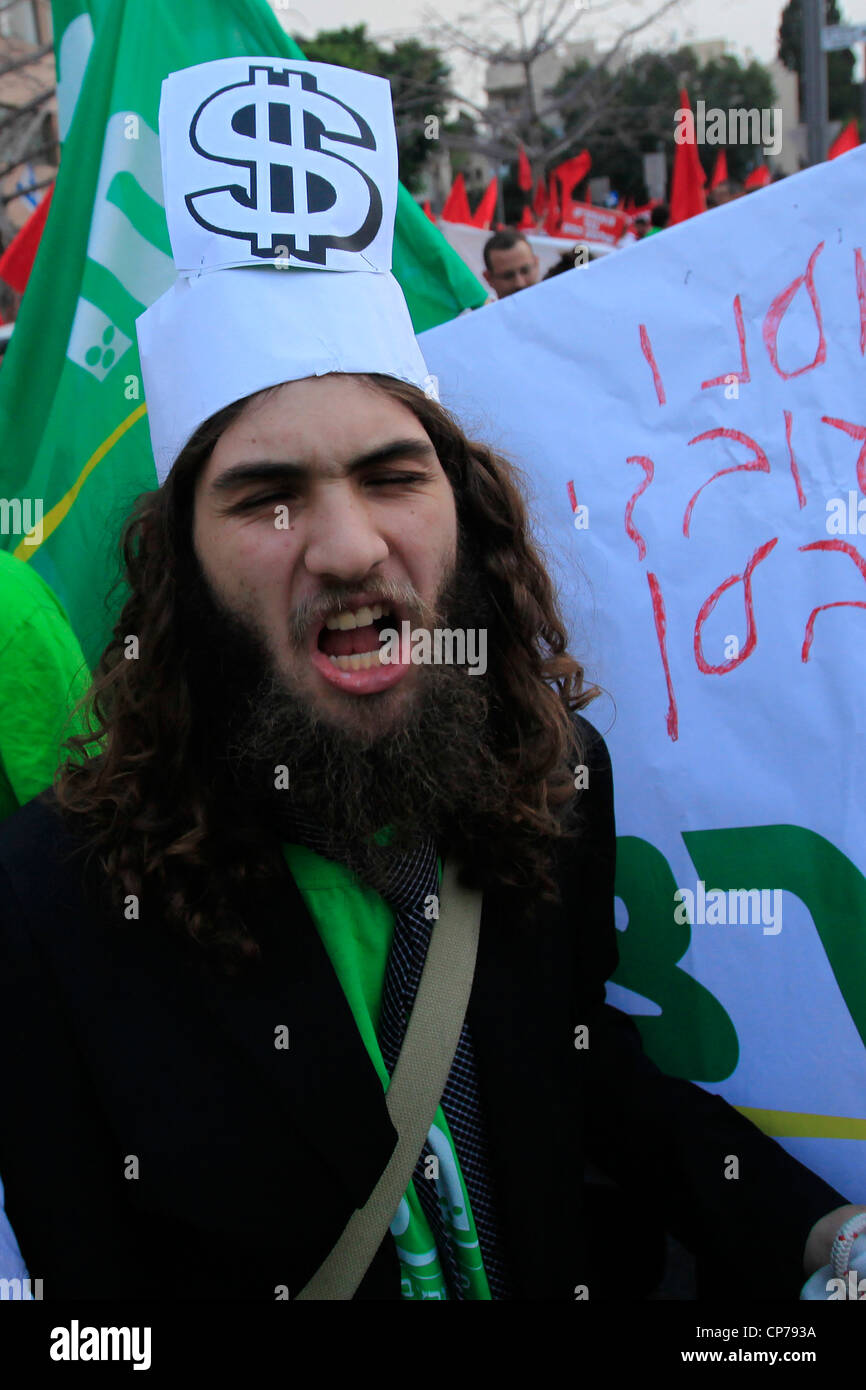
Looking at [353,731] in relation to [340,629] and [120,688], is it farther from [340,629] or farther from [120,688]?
[120,688]

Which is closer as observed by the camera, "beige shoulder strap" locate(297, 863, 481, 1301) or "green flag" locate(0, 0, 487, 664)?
"beige shoulder strap" locate(297, 863, 481, 1301)

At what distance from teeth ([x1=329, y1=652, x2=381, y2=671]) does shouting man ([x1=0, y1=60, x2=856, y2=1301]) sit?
0.01 meters

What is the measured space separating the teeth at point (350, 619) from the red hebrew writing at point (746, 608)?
64 centimetres

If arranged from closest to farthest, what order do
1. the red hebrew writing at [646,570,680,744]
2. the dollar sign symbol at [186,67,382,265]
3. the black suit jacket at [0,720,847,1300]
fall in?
the black suit jacket at [0,720,847,1300]
the dollar sign symbol at [186,67,382,265]
the red hebrew writing at [646,570,680,744]

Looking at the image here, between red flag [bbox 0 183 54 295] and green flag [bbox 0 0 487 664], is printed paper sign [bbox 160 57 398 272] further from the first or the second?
red flag [bbox 0 183 54 295]

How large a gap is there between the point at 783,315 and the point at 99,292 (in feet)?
5.25

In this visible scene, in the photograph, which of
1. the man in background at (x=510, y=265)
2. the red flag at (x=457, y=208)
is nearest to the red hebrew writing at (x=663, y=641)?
the man in background at (x=510, y=265)

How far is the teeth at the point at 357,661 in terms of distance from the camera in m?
1.59

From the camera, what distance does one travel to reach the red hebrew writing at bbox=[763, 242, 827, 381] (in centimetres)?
187

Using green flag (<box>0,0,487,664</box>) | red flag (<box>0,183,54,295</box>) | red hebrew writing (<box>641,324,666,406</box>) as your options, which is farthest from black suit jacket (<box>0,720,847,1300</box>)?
red flag (<box>0,183,54,295</box>)

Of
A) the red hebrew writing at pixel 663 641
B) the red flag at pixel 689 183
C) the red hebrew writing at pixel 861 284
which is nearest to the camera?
the red hebrew writing at pixel 861 284

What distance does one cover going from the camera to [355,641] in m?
1.59

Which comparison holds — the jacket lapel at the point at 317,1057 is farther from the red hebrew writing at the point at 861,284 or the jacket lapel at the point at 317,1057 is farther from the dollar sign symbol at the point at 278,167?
the red hebrew writing at the point at 861,284

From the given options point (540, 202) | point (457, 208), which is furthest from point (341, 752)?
point (540, 202)
